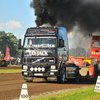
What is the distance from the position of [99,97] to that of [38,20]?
1968 cm

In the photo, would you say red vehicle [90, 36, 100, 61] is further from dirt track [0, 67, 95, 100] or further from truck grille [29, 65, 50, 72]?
truck grille [29, 65, 50, 72]

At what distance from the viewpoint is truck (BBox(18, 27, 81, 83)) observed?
684 inches

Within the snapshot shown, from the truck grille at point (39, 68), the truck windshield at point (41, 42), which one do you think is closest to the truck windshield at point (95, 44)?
the truck windshield at point (41, 42)

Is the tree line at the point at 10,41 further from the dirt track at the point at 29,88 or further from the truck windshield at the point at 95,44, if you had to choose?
the dirt track at the point at 29,88

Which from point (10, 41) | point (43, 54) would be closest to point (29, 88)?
point (43, 54)

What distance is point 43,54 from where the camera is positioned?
17328mm

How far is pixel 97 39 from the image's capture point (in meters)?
24.6

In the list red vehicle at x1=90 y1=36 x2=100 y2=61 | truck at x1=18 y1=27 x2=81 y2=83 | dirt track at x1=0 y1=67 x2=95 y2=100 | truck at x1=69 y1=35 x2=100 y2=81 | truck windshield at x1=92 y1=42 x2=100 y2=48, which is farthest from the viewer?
truck windshield at x1=92 y1=42 x2=100 y2=48

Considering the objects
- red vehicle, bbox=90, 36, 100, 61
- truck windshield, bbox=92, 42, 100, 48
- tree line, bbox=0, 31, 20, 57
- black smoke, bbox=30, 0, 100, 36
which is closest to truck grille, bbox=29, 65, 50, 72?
red vehicle, bbox=90, 36, 100, 61

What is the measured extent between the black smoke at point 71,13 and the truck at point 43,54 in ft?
41.1

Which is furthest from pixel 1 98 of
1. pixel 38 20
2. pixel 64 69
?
pixel 38 20

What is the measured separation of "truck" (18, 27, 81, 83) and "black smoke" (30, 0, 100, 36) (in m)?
12.5

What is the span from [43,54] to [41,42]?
83cm

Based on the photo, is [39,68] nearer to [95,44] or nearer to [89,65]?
[89,65]
